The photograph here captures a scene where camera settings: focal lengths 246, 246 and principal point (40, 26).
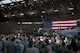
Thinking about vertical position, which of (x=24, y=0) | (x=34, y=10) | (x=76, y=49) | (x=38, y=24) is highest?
(x=76, y=49)

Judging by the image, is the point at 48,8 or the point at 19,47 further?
the point at 48,8

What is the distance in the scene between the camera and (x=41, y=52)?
9969 millimetres

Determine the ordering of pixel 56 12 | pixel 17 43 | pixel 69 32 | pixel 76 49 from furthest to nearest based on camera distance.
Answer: pixel 56 12
pixel 69 32
pixel 17 43
pixel 76 49

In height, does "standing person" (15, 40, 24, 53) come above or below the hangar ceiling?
above

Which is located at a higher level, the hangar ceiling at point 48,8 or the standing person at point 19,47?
the standing person at point 19,47

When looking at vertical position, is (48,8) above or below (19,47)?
below

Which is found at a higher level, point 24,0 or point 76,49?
point 76,49

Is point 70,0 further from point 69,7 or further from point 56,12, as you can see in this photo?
point 56,12

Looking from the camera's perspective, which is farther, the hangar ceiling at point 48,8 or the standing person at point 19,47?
the hangar ceiling at point 48,8

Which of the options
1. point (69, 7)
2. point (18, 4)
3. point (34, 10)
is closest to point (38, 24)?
point (34, 10)

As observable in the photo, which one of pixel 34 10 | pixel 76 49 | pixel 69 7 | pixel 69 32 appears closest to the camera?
pixel 76 49

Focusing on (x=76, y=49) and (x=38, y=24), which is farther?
(x=38, y=24)

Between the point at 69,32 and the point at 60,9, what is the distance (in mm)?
28177

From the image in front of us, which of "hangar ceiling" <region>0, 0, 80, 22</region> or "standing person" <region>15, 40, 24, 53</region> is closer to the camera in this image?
"standing person" <region>15, 40, 24, 53</region>
